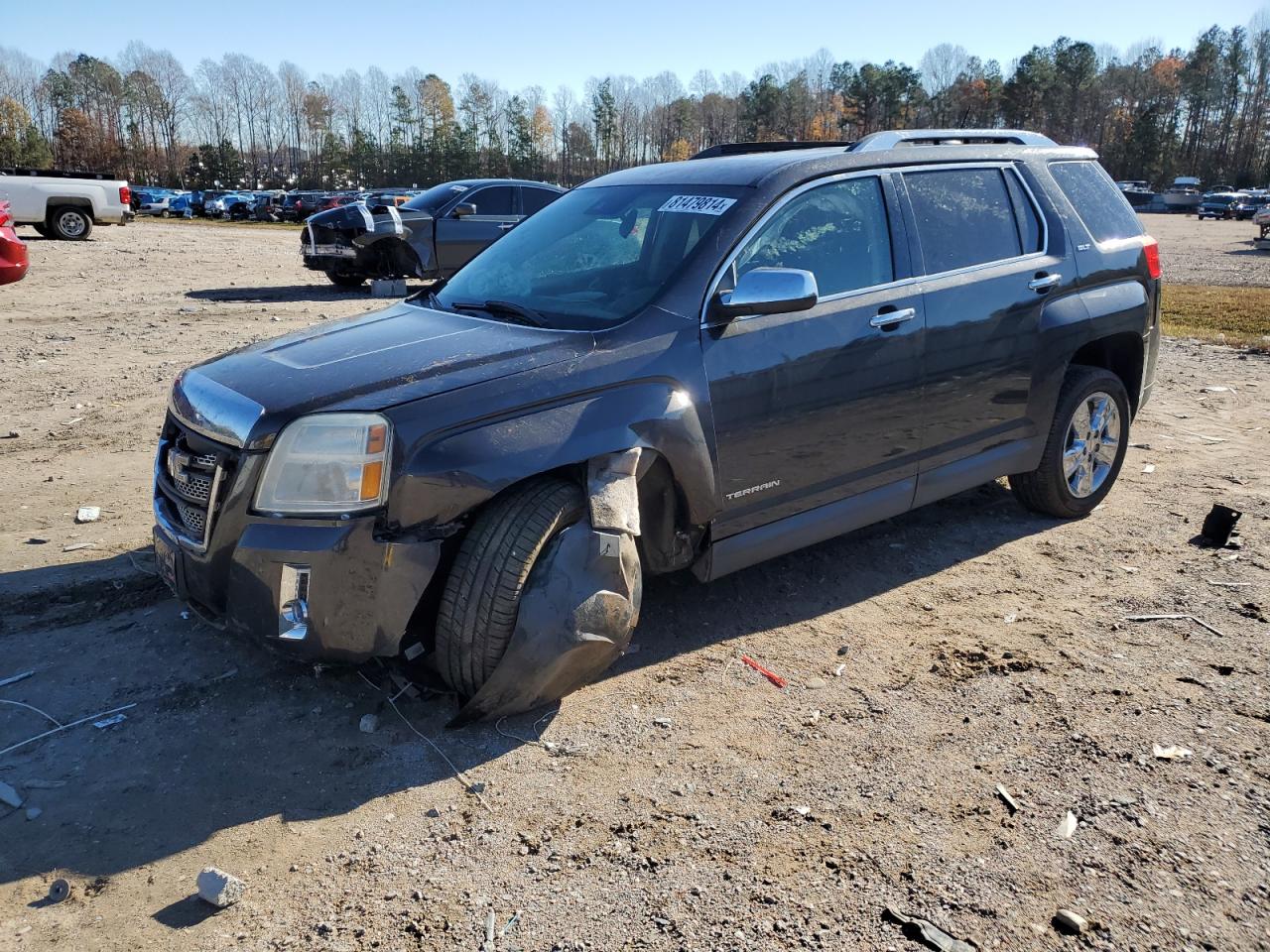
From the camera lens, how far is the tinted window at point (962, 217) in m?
4.44

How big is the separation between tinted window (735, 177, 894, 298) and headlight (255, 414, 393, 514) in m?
1.61

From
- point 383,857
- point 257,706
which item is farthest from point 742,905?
point 257,706

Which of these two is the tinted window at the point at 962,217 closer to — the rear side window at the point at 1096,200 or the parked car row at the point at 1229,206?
the rear side window at the point at 1096,200

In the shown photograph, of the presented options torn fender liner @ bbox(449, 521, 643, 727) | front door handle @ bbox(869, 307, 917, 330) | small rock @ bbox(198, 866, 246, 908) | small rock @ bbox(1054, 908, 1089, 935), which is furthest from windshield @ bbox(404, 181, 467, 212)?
small rock @ bbox(1054, 908, 1089, 935)

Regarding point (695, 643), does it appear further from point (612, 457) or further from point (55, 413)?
point (55, 413)

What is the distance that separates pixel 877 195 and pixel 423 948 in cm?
348

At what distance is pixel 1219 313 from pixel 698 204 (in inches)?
500

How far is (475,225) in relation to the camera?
14.6 metres

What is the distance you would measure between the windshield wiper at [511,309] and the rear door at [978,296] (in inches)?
69.3

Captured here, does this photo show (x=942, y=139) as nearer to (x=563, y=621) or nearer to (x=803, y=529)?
(x=803, y=529)

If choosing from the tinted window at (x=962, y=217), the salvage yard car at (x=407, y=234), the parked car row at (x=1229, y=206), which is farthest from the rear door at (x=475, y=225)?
the parked car row at (x=1229, y=206)

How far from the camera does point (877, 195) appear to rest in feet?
14.1

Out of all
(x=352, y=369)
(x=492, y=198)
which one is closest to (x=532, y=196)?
(x=492, y=198)

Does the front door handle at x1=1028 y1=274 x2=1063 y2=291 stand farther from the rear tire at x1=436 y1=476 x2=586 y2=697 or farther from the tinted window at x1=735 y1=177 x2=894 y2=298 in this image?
the rear tire at x1=436 y1=476 x2=586 y2=697
